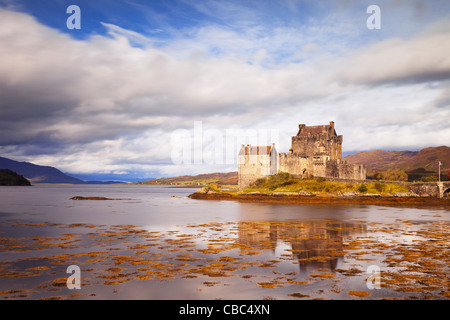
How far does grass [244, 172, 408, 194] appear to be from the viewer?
166 ft

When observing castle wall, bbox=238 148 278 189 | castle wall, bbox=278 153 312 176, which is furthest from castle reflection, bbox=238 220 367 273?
castle wall, bbox=238 148 278 189

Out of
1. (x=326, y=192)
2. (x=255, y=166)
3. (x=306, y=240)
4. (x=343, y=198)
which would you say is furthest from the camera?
(x=255, y=166)

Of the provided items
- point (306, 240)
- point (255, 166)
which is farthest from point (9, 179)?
point (306, 240)

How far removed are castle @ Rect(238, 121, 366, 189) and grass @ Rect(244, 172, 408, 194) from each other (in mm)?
1699

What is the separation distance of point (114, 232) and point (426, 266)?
53.5 ft

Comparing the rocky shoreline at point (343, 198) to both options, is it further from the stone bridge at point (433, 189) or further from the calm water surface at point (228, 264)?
the calm water surface at point (228, 264)

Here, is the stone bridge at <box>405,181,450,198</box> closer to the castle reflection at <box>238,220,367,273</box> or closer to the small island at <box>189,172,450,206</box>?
the small island at <box>189,172,450,206</box>

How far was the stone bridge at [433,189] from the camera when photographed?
4859 cm

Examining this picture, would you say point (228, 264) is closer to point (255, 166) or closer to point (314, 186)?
point (314, 186)

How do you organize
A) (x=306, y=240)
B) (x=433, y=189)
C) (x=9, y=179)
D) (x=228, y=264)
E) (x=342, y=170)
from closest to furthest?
(x=228, y=264)
(x=306, y=240)
(x=433, y=189)
(x=342, y=170)
(x=9, y=179)

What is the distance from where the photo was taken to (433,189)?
48.9 m

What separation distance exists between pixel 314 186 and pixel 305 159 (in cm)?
593
